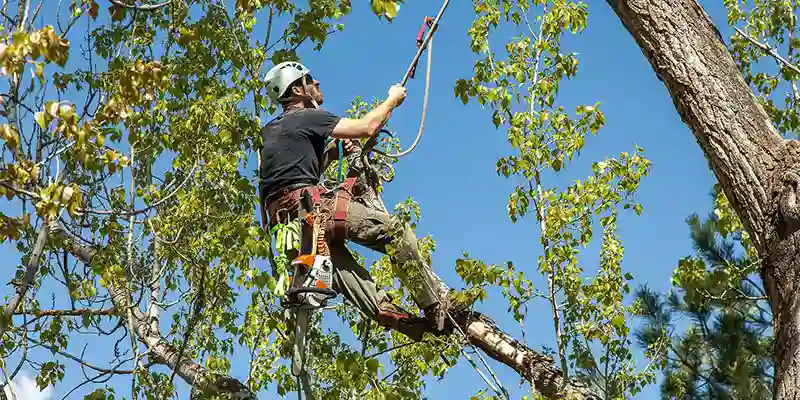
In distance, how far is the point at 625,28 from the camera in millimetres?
5305

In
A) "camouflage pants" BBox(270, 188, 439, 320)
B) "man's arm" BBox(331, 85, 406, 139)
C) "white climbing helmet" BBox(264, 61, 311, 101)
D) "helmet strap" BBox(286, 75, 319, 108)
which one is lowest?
"camouflage pants" BBox(270, 188, 439, 320)

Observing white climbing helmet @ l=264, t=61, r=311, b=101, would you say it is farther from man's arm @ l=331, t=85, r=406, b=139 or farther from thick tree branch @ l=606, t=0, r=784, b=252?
thick tree branch @ l=606, t=0, r=784, b=252

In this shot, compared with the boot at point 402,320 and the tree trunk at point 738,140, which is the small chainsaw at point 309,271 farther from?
the tree trunk at point 738,140

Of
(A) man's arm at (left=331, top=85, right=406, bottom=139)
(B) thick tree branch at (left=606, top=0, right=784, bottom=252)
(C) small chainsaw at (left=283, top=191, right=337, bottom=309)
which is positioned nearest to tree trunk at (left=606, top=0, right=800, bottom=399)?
(B) thick tree branch at (left=606, top=0, right=784, bottom=252)

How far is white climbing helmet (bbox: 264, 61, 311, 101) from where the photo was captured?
6512 millimetres

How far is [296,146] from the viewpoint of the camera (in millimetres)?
6215

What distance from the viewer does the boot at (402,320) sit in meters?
6.34

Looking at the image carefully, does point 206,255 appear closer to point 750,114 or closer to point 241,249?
point 241,249

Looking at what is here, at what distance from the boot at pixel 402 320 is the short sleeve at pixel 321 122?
112cm

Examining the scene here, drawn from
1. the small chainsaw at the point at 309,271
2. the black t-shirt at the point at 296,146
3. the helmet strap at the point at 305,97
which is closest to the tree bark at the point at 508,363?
the small chainsaw at the point at 309,271

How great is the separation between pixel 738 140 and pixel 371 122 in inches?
82.6

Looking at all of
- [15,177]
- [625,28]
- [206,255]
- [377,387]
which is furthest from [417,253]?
[15,177]

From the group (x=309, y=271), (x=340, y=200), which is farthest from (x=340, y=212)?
(x=309, y=271)

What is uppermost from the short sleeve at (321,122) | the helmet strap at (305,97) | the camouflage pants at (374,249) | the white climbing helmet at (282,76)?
the white climbing helmet at (282,76)
